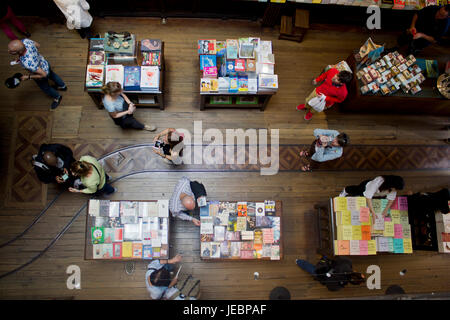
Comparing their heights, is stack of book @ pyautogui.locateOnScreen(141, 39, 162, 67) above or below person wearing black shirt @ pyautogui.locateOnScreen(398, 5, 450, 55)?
below

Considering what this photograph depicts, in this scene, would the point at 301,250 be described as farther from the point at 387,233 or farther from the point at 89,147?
the point at 89,147

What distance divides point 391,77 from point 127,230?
6054 mm

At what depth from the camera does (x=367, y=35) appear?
7.15 m

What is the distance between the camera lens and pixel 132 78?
536 cm

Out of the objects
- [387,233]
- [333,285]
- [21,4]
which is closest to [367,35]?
[387,233]

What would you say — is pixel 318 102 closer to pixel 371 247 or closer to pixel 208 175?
pixel 208 175

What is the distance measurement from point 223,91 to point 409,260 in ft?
16.4

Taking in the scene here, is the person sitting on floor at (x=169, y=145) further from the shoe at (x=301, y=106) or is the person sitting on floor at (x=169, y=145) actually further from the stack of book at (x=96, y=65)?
the shoe at (x=301, y=106)

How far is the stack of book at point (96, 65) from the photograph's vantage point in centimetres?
528

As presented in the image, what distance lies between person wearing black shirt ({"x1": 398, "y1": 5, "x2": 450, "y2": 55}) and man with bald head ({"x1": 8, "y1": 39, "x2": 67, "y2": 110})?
7.80 metres

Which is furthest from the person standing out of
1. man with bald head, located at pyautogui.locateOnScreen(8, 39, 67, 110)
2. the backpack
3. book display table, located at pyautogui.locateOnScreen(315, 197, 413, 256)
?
book display table, located at pyautogui.locateOnScreen(315, 197, 413, 256)

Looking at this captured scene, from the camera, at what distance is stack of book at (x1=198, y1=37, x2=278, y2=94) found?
5.50 meters

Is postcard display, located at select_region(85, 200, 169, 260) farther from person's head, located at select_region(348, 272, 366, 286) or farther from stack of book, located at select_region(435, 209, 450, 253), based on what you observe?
stack of book, located at select_region(435, 209, 450, 253)

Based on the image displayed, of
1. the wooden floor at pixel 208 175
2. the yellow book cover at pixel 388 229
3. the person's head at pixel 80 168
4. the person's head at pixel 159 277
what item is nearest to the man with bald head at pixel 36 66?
the wooden floor at pixel 208 175
